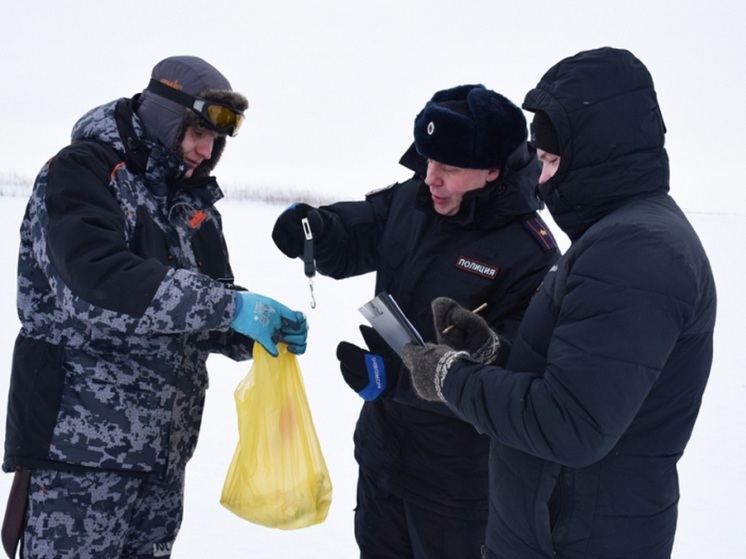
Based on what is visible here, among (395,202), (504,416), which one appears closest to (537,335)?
(504,416)

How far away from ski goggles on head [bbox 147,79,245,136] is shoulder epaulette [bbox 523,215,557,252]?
36.9 inches

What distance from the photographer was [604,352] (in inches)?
52.9

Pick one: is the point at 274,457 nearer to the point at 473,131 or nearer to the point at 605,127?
the point at 473,131

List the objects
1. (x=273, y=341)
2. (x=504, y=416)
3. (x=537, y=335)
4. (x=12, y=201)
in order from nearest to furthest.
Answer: (x=504, y=416) < (x=537, y=335) < (x=273, y=341) < (x=12, y=201)

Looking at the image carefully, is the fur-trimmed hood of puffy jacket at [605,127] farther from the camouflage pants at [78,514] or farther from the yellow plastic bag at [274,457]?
the camouflage pants at [78,514]

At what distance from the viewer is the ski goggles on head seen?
2.17m

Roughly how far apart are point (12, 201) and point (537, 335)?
1617 centimetres

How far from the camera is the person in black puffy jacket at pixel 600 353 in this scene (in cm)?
135

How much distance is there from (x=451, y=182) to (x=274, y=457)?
3.21 ft

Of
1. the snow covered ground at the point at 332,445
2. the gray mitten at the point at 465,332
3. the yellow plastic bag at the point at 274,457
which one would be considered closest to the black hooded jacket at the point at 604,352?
the gray mitten at the point at 465,332

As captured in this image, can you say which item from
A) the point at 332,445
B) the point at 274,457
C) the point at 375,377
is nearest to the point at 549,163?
the point at 375,377

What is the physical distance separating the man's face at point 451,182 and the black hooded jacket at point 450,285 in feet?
0.08

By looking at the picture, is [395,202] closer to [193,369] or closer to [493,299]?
[493,299]

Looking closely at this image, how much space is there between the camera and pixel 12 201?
1566cm
